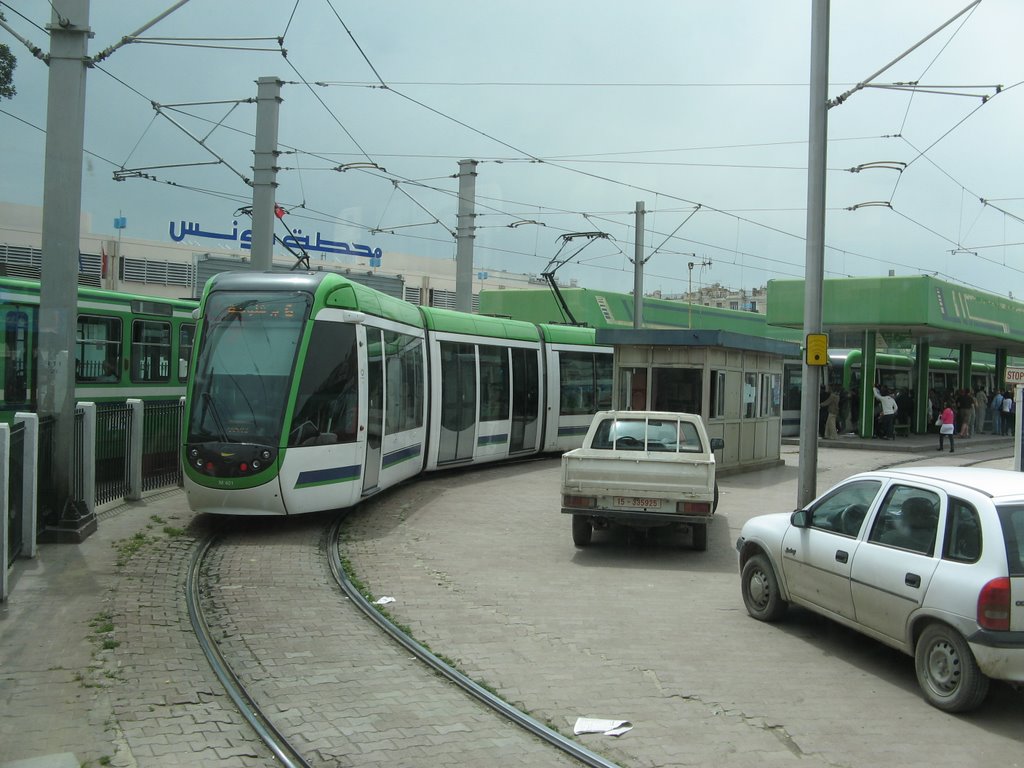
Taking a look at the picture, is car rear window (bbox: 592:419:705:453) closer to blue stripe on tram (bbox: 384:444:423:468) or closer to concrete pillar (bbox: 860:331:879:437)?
blue stripe on tram (bbox: 384:444:423:468)

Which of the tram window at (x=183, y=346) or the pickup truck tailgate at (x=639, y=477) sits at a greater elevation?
the tram window at (x=183, y=346)

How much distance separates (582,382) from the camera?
74.4 ft

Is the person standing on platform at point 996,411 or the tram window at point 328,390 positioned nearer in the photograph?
the tram window at point 328,390

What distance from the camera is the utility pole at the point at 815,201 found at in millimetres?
12953

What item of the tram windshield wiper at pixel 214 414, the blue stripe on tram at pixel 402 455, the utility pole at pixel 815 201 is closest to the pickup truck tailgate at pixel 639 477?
the utility pole at pixel 815 201

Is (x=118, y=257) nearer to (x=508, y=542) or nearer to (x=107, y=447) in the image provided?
(x=107, y=447)

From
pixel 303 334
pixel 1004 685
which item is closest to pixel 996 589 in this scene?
pixel 1004 685

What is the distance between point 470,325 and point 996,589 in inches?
527

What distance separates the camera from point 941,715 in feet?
19.9

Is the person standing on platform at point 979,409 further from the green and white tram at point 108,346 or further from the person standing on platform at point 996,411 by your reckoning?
the green and white tram at point 108,346

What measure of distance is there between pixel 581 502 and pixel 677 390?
8687mm

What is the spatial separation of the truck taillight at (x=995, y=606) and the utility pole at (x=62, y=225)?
922 cm

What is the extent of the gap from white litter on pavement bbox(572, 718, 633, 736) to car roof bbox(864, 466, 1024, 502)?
9.18ft

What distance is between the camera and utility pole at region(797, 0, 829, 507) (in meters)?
13.0
